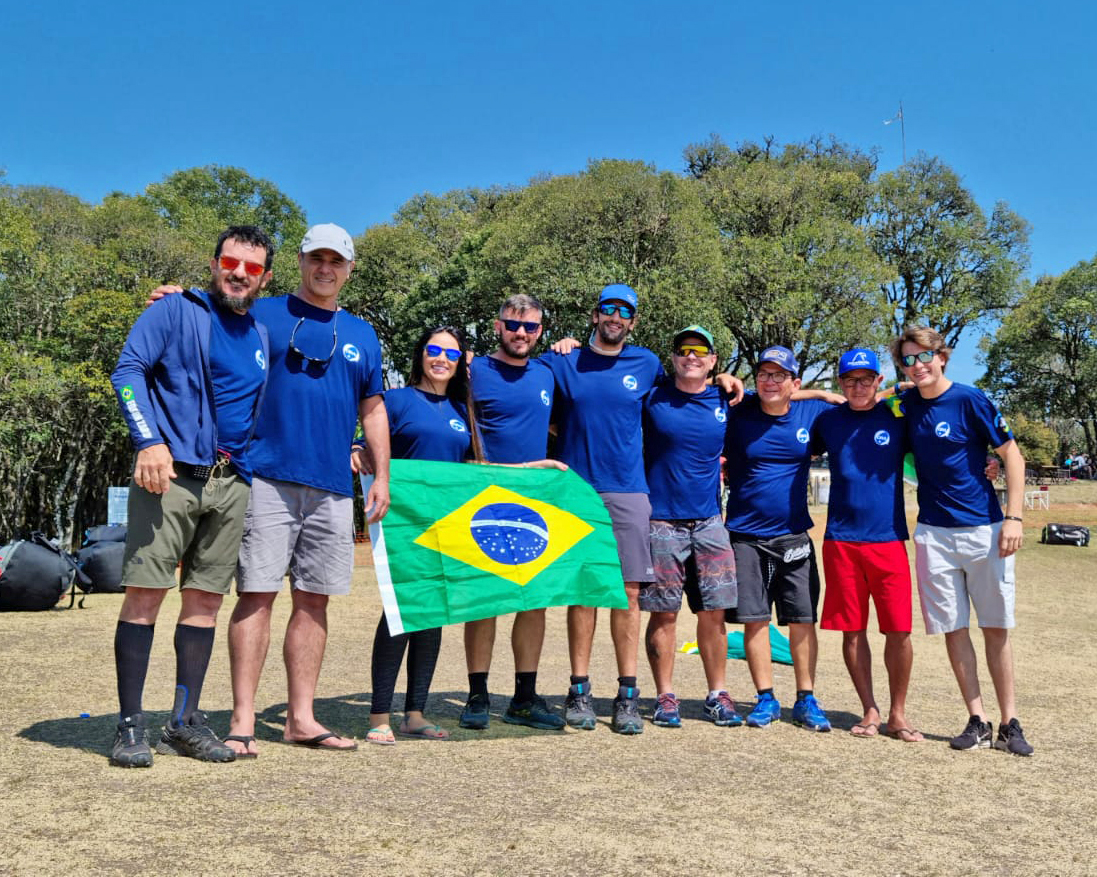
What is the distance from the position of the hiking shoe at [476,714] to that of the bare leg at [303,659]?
3.06 feet

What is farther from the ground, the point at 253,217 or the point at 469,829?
the point at 253,217

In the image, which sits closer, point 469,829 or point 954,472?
point 469,829

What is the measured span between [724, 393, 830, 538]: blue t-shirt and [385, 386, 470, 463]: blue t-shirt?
1691 mm

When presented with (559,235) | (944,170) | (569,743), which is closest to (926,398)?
(569,743)

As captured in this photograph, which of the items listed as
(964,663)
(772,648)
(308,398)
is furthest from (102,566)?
(964,663)

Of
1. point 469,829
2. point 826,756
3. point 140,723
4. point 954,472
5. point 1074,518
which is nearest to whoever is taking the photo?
point 469,829

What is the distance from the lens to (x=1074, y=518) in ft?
100

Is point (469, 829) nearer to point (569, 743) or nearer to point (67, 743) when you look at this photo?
point (569, 743)

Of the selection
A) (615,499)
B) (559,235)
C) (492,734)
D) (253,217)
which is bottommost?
(492,734)

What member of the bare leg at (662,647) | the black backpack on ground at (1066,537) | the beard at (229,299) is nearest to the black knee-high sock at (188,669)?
the beard at (229,299)

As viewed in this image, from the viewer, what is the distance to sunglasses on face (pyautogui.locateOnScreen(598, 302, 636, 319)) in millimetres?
5734

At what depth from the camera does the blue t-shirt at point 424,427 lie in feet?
17.8

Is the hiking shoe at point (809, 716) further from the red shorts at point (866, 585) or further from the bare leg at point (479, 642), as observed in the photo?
the bare leg at point (479, 642)

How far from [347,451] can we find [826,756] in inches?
111
